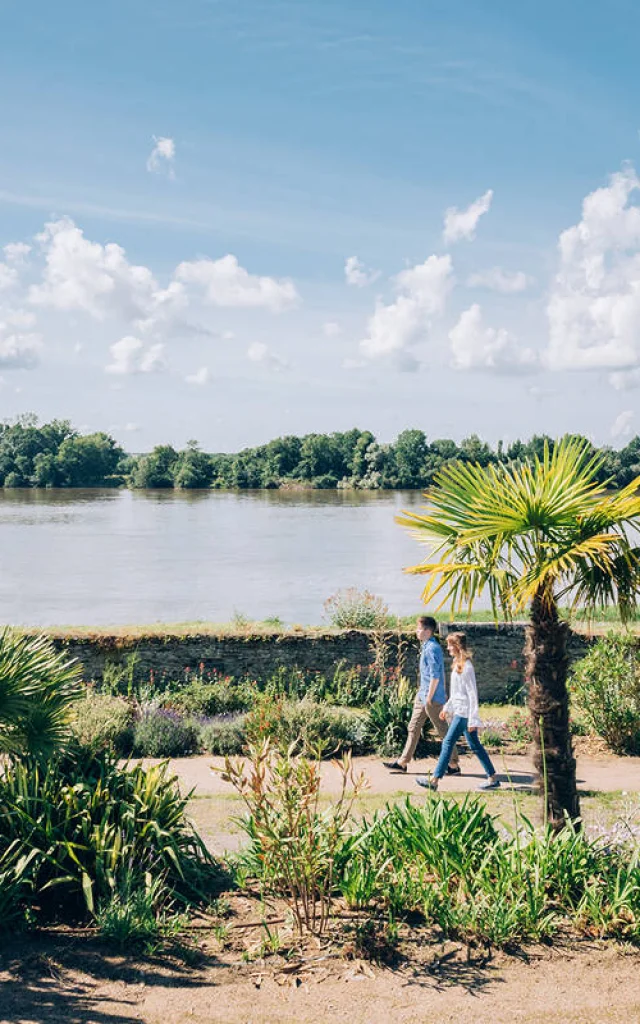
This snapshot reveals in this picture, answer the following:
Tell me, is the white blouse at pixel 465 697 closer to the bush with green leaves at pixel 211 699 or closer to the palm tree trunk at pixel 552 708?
the palm tree trunk at pixel 552 708

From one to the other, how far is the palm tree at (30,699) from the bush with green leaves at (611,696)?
793 cm

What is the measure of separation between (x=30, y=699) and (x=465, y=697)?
512cm

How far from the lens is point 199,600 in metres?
36.7

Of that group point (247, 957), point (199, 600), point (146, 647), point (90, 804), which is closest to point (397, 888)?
point (247, 957)

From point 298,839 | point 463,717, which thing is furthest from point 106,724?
point 298,839

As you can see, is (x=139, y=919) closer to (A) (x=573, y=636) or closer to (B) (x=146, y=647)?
(B) (x=146, y=647)

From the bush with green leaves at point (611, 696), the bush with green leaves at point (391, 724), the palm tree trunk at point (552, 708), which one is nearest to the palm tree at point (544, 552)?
the palm tree trunk at point (552, 708)

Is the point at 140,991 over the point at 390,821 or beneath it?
beneath

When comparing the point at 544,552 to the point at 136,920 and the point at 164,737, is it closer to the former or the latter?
the point at 136,920

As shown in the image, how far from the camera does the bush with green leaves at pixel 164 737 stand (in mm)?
11867

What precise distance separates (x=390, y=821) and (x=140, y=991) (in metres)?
2.15

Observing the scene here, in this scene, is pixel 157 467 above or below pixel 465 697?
above

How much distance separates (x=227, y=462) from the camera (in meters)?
99.1

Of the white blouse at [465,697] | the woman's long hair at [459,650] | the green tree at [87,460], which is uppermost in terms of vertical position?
the green tree at [87,460]
